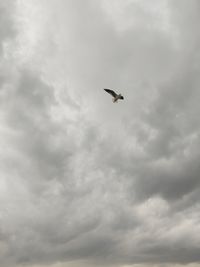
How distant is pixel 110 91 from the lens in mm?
76875
